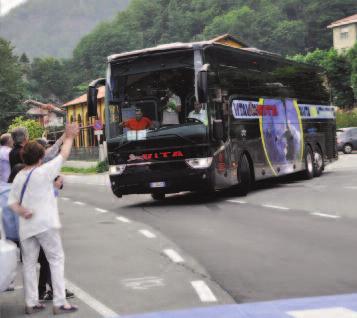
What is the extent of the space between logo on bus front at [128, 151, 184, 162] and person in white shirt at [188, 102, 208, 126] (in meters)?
0.80

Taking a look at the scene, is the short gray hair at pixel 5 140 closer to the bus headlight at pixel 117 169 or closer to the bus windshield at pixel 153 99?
the bus windshield at pixel 153 99

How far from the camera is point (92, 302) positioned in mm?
6852

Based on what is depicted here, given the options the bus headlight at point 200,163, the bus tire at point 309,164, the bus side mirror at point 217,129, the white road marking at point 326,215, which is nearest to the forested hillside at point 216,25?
the bus tire at point 309,164

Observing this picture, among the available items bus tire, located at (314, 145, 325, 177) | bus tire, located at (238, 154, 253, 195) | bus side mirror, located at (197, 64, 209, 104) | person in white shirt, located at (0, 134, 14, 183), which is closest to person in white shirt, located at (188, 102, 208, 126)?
bus side mirror, located at (197, 64, 209, 104)

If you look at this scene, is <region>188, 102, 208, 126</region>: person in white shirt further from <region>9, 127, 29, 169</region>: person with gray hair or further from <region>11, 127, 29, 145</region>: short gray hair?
<region>11, 127, 29, 145</region>: short gray hair

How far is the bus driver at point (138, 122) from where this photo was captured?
15.9 metres

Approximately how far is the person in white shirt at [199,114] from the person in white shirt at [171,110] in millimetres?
289

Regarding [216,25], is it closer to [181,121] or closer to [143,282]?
[181,121]

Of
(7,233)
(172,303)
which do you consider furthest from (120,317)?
(7,233)

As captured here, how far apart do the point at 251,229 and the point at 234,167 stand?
524cm

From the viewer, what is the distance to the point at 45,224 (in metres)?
6.36

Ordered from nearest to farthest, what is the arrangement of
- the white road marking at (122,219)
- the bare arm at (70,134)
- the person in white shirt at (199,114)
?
the bare arm at (70,134)
the white road marking at (122,219)
the person in white shirt at (199,114)

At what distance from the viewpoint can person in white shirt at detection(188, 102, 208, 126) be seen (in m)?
15.7

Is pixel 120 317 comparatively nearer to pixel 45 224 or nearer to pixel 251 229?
pixel 45 224
